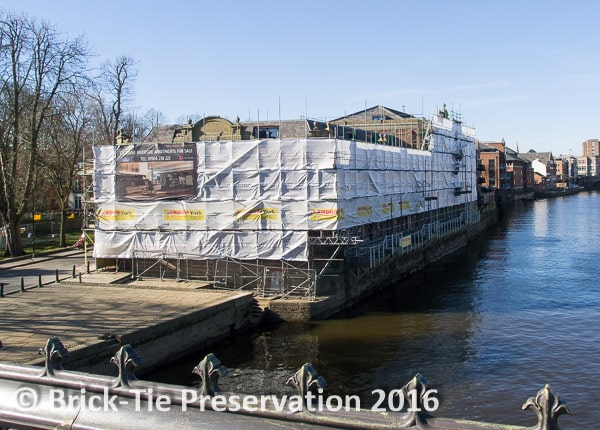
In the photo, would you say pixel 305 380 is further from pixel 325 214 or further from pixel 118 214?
pixel 118 214

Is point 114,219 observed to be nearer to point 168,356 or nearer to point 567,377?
point 168,356

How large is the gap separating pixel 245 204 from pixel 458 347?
13.0 metres

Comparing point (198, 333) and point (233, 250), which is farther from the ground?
point (233, 250)

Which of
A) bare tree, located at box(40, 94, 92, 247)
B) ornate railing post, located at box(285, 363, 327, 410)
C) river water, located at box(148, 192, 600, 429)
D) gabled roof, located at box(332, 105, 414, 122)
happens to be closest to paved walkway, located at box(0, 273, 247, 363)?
river water, located at box(148, 192, 600, 429)

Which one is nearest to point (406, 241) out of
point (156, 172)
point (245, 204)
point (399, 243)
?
point (399, 243)

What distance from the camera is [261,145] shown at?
101 feet

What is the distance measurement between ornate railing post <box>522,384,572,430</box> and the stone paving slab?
15.7 m

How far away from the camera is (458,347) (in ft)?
77.5

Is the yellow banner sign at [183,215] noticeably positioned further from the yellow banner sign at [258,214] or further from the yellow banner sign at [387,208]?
the yellow banner sign at [387,208]

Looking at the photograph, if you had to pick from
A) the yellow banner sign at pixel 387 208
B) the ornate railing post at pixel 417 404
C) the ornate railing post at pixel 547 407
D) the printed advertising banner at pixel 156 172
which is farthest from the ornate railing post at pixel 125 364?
the yellow banner sign at pixel 387 208

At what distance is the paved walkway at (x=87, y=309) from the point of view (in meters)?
19.0

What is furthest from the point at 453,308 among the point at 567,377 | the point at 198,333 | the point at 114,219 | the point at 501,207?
the point at 501,207

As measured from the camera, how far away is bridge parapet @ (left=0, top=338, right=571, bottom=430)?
404 cm

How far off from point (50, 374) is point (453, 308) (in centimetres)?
2844
